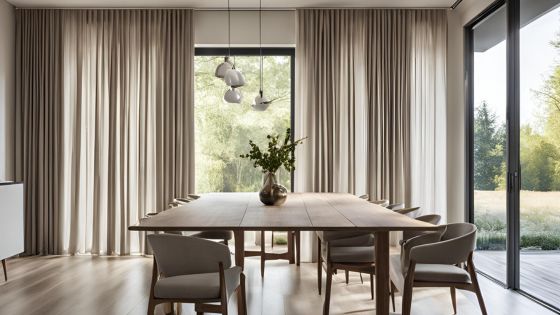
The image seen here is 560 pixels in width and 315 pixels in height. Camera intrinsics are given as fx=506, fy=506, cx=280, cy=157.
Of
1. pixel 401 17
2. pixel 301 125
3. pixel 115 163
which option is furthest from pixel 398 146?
pixel 115 163

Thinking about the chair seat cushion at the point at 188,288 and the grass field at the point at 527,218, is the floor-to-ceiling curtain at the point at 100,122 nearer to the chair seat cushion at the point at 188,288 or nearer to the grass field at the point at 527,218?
the grass field at the point at 527,218

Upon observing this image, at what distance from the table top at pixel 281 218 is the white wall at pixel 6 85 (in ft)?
9.52

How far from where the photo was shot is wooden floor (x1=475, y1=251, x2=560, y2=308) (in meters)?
3.85

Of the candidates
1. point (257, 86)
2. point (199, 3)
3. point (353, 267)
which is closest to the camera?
point (353, 267)

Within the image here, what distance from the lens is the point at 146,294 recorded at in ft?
13.7

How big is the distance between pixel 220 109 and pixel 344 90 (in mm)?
1541

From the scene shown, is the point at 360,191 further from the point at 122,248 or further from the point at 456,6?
the point at 122,248

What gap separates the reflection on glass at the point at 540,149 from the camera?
150 inches

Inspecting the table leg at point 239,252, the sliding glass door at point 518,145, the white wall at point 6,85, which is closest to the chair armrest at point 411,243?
the table leg at point 239,252

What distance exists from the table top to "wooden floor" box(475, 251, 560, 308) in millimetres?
1441

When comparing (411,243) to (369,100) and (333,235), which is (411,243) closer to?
(333,235)

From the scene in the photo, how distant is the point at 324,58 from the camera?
596 cm

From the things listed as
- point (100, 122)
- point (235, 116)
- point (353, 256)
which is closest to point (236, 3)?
point (235, 116)

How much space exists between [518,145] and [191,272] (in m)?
3.10
